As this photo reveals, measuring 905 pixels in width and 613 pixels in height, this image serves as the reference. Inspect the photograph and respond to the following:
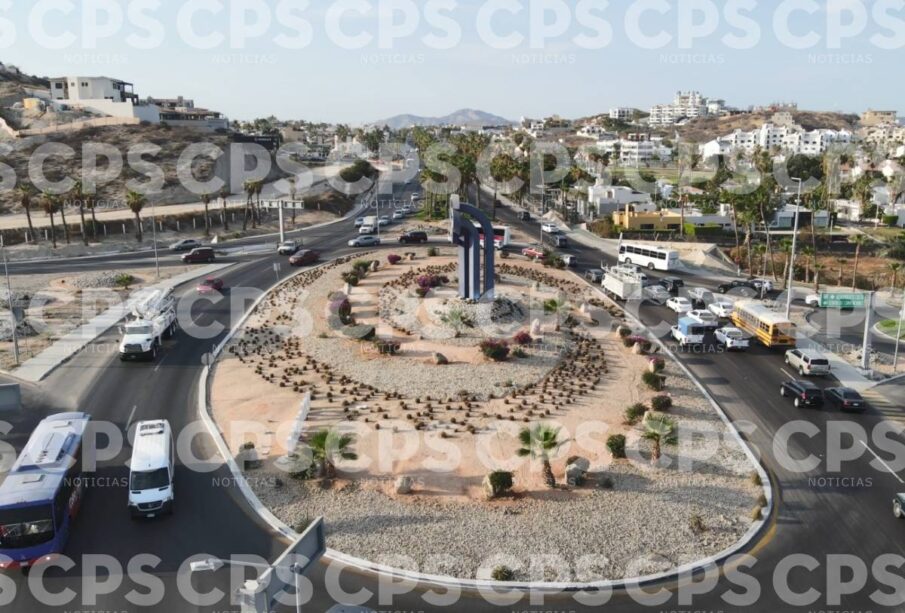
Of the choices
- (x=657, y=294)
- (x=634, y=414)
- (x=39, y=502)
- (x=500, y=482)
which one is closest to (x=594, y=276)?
(x=657, y=294)

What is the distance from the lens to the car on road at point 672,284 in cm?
5556

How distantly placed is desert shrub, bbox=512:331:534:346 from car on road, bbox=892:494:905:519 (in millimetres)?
20246

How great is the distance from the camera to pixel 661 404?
3209cm

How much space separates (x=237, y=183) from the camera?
4722 inches

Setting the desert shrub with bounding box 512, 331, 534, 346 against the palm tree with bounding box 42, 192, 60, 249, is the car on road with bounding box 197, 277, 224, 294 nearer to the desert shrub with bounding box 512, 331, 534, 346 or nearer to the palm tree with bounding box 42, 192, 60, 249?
the desert shrub with bounding box 512, 331, 534, 346

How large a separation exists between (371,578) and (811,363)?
27292 mm

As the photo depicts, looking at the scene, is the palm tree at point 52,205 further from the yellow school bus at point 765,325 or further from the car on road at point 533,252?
the yellow school bus at point 765,325

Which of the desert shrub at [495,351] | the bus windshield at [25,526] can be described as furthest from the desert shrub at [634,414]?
the bus windshield at [25,526]

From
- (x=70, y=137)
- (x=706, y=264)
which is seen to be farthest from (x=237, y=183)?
(x=706, y=264)

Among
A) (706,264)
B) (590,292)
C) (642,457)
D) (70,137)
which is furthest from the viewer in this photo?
(70,137)

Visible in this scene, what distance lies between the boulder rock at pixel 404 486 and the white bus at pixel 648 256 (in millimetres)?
44620

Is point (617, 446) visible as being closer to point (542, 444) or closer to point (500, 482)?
point (542, 444)

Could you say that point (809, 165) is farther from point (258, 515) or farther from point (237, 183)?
point (258, 515)

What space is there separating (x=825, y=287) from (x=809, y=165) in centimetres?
9540
